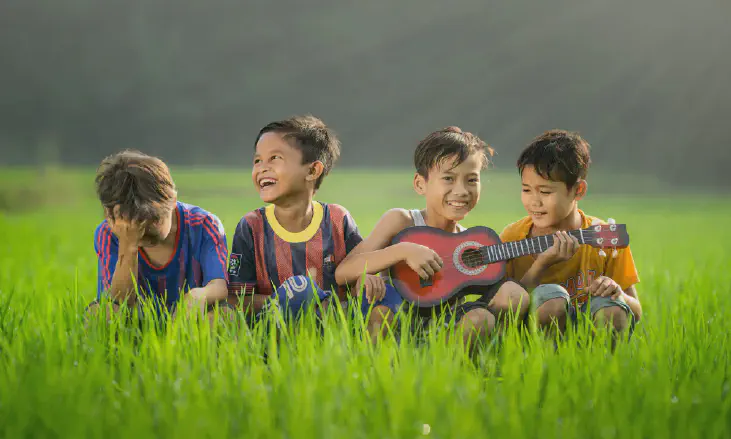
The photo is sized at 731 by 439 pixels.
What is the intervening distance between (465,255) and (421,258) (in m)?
0.28

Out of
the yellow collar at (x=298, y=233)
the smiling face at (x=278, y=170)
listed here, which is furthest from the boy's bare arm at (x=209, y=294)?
the smiling face at (x=278, y=170)

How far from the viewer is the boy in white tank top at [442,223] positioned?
11.1ft

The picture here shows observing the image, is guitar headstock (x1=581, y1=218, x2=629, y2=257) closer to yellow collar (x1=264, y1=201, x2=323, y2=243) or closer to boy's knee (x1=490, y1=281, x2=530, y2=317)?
boy's knee (x1=490, y1=281, x2=530, y2=317)

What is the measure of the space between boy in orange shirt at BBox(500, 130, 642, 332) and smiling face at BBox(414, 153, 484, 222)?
0.85 feet

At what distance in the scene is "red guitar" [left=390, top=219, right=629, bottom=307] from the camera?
344cm

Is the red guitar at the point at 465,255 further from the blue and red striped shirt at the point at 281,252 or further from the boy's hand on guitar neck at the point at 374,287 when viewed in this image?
the blue and red striped shirt at the point at 281,252

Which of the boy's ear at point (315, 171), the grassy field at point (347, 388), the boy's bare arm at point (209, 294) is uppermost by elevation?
the boy's ear at point (315, 171)

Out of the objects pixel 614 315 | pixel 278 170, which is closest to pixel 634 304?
pixel 614 315

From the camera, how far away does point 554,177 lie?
3.60 m

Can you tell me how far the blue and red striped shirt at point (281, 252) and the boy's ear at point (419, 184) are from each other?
447 millimetres

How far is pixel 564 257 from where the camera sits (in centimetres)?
342

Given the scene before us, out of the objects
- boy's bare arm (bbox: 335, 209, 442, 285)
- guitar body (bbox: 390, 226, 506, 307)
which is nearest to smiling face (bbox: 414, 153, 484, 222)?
guitar body (bbox: 390, 226, 506, 307)

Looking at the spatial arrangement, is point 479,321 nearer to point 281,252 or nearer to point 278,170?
point 281,252

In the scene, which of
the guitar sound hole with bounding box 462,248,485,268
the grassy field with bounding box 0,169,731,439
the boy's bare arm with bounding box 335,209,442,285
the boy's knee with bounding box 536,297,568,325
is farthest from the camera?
the guitar sound hole with bounding box 462,248,485,268
